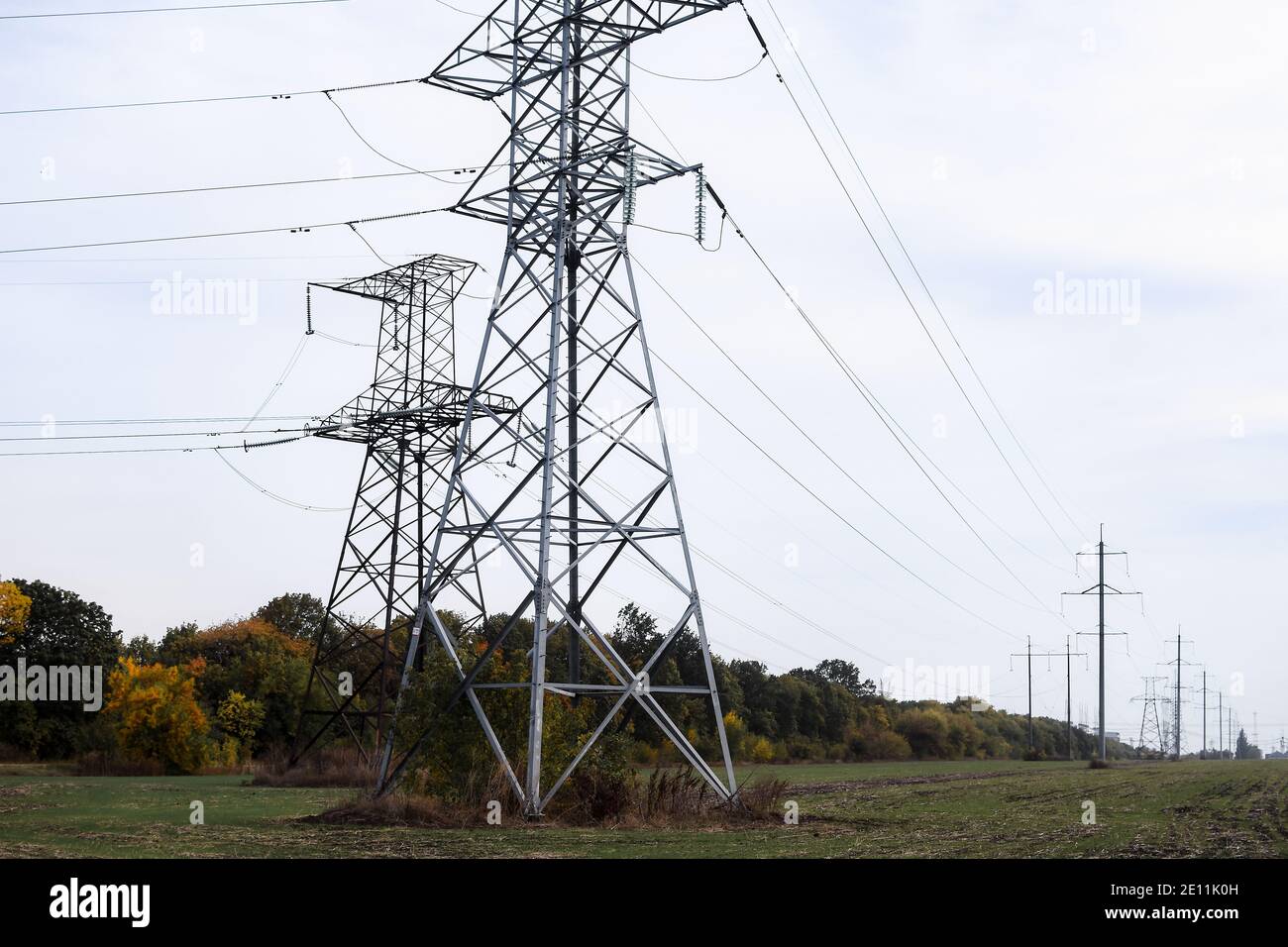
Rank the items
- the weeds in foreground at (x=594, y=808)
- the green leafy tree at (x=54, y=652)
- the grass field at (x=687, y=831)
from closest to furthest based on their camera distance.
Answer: the grass field at (x=687, y=831), the weeds in foreground at (x=594, y=808), the green leafy tree at (x=54, y=652)

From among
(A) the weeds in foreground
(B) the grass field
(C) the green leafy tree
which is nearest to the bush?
(C) the green leafy tree

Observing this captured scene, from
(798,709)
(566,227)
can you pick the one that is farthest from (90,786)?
(798,709)

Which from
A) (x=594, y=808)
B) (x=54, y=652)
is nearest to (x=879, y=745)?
(x=54, y=652)

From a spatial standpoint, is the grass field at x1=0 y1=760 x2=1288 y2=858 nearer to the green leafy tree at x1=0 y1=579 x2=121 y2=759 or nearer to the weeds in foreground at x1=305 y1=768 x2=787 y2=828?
the weeds in foreground at x1=305 y1=768 x2=787 y2=828

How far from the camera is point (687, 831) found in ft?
71.3

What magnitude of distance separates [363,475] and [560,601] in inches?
885

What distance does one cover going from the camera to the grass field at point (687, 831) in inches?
691

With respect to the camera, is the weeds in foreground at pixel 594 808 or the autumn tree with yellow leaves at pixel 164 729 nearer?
the weeds in foreground at pixel 594 808

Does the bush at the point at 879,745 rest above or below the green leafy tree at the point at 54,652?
→ below

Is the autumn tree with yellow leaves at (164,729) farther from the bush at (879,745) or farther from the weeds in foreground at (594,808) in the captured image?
the bush at (879,745)

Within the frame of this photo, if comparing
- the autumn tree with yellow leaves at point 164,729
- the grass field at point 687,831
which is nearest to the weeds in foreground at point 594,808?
the grass field at point 687,831

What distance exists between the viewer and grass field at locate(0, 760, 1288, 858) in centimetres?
1756
